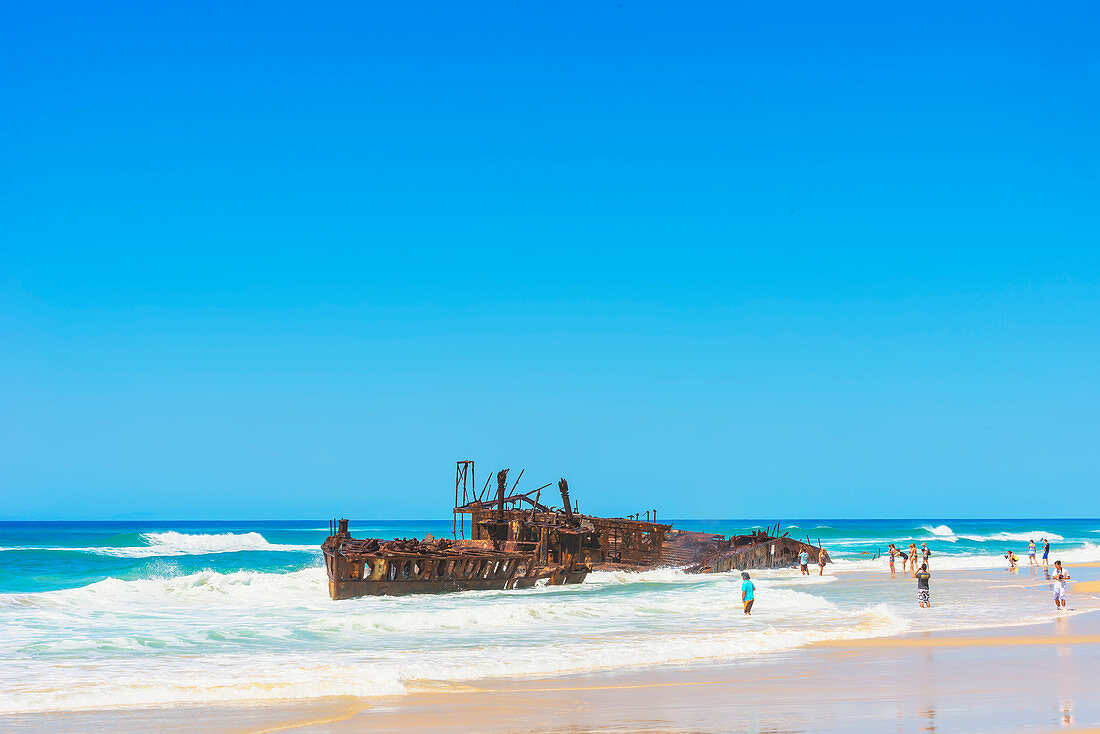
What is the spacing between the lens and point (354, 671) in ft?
45.2

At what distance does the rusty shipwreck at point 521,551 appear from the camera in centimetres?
2905

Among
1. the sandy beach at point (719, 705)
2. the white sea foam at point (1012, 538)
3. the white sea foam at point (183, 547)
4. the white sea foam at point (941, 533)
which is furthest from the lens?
the white sea foam at point (941, 533)

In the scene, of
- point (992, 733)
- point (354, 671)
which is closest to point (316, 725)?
point (354, 671)

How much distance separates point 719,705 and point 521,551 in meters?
24.8

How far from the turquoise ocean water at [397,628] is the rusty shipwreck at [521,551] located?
3.27ft

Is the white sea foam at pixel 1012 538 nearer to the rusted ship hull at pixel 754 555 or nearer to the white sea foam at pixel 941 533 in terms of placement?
the white sea foam at pixel 941 533

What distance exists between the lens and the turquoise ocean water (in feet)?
44.6

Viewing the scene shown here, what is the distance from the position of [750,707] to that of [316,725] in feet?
17.2

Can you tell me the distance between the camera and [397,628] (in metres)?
21.0

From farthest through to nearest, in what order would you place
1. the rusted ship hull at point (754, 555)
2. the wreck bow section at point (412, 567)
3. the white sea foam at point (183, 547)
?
the white sea foam at point (183, 547) → the rusted ship hull at point (754, 555) → the wreck bow section at point (412, 567)

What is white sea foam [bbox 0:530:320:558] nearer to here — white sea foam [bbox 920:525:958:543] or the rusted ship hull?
the rusted ship hull

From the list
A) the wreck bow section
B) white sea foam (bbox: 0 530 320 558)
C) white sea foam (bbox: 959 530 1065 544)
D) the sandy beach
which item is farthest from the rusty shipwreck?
white sea foam (bbox: 959 530 1065 544)

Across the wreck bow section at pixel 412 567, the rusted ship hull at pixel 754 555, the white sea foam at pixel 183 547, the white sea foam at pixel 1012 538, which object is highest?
the wreck bow section at pixel 412 567

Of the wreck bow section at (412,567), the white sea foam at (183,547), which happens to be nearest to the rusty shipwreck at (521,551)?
the wreck bow section at (412,567)
